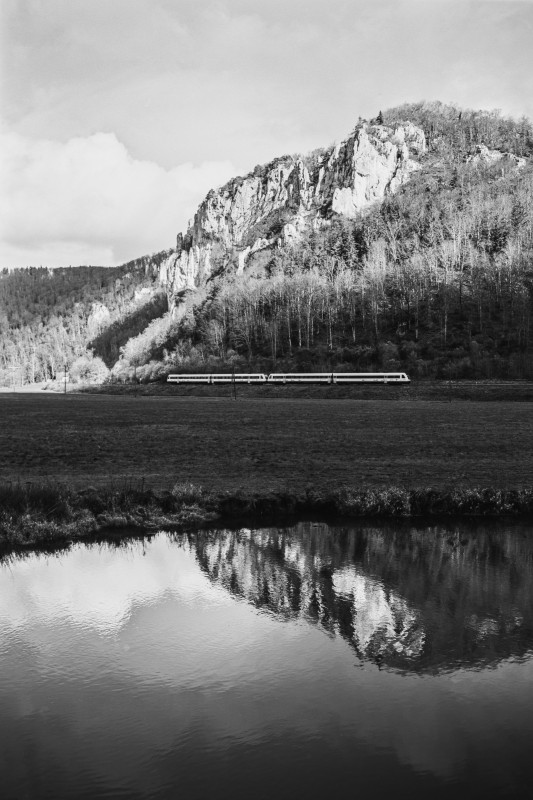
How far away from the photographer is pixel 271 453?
25703 mm

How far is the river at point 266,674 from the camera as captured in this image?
19.7 ft

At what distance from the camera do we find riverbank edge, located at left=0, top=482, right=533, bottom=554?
14.4 meters

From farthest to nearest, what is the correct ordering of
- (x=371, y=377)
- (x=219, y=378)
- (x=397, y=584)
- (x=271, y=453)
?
1. (x=219, y=378)
2. (x=371, y=377)
3. (x=271, y=453)
4. (x=397, y=584)

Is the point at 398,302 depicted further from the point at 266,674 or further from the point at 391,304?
the point at 266,674

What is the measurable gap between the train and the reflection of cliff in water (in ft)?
260

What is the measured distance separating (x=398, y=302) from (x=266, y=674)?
453ft

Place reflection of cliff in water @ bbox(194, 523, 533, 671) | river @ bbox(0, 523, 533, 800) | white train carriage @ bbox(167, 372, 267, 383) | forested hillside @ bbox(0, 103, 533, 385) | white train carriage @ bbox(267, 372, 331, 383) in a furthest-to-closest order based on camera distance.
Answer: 1. forested hillside @ bbox(0, 103, 533, 385)
2. white train carriage @ bbox(167, 372, 267, 383)
3. white train carriage @ bbox(267, 372, 331, 383)
4. reflection of cliff in water @ bbox(194, 523, 533, 671)
5. river @ bbox(0, 523, 533, 800)

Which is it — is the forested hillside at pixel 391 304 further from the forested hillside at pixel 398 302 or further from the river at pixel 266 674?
the river at pixel 266 674

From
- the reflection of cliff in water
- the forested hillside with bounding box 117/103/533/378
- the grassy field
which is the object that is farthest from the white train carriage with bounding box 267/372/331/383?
the reflection of cliff in water

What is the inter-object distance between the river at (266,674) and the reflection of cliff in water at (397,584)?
0.05 m

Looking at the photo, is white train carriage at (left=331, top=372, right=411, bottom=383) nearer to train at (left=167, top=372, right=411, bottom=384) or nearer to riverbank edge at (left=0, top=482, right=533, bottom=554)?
train at (left=167, top=372, right=411, bottom=384)

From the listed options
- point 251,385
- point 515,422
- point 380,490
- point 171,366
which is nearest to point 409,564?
point 380,490

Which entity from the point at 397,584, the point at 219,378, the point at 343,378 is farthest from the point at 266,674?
the point at 219,378

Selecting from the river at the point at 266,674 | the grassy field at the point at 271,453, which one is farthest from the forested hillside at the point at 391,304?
the river at the point at 266,674
